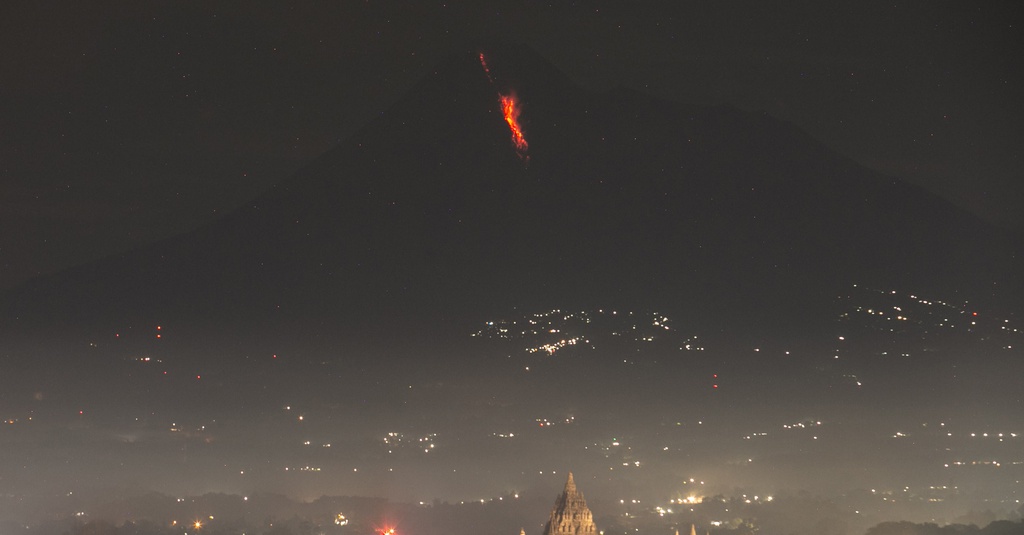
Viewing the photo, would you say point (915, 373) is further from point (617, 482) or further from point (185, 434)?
point (185, 434)

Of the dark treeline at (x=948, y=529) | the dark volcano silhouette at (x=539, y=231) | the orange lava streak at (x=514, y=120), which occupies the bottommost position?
the dark treeline at (x=948, y=529)

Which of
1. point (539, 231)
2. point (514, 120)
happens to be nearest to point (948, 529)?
point (539, 231)

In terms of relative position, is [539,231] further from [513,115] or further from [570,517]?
[570,517]

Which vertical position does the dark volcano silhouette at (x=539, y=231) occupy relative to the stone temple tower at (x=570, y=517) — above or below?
above

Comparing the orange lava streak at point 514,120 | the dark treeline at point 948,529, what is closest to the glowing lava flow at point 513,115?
the orange lava streak at point 514,120

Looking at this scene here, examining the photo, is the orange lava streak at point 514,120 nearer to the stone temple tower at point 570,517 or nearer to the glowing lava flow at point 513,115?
the glowing lava flow at point 513,115

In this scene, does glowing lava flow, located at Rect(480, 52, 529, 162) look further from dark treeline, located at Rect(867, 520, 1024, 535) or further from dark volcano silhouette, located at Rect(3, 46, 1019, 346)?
dark treeline, located at Rect(867, 520, 1024, 535)

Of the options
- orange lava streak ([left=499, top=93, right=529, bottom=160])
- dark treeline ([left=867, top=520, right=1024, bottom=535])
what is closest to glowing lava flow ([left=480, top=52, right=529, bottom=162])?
orange lava streak ([left=499, top=93, right=529, bottom=160])

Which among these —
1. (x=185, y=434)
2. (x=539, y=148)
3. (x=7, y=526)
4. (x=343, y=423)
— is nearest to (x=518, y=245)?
(x=539, y=148)
